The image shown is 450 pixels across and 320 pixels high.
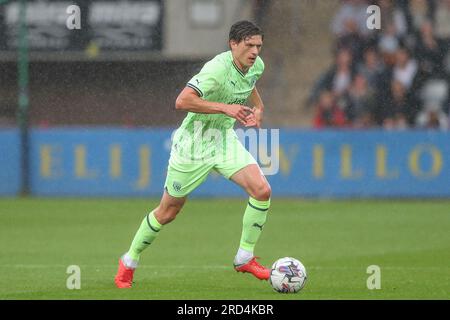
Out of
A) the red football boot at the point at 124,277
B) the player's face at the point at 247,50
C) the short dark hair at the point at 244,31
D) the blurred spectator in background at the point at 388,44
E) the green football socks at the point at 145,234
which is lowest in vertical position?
the red football boot at the point at 124,277

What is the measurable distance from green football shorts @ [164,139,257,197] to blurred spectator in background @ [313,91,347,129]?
10.5 m

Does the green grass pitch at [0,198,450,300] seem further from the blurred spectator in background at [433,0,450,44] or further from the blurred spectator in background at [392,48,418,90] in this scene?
the blurred spectator in background at [433,0,450,44]

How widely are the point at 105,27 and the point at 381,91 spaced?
4980mm

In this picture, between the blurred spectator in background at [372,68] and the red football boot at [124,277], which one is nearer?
the red football boot at [124,277]

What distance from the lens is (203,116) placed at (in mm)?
9984

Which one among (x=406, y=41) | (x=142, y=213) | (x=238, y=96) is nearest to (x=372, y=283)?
(x=238, y=96)

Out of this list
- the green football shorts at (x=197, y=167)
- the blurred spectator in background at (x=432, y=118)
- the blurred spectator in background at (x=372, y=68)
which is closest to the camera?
the green football shorts at (x=197, y=167)

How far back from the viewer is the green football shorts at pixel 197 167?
987 centimetres

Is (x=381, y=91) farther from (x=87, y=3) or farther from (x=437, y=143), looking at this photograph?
(x=87, y=3)

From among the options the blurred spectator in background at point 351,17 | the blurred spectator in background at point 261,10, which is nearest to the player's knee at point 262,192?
the blurred spectator in background at point 351,17

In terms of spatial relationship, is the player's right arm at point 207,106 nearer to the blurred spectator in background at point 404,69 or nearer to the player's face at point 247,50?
the player's face at point 247,50

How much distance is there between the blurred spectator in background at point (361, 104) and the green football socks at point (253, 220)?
1056 centimetres

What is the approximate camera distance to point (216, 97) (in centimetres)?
998

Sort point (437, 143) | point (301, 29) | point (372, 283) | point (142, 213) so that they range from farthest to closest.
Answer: point (301, 29) → point (437, 143) → point (142, 213) → point (372, 283)
